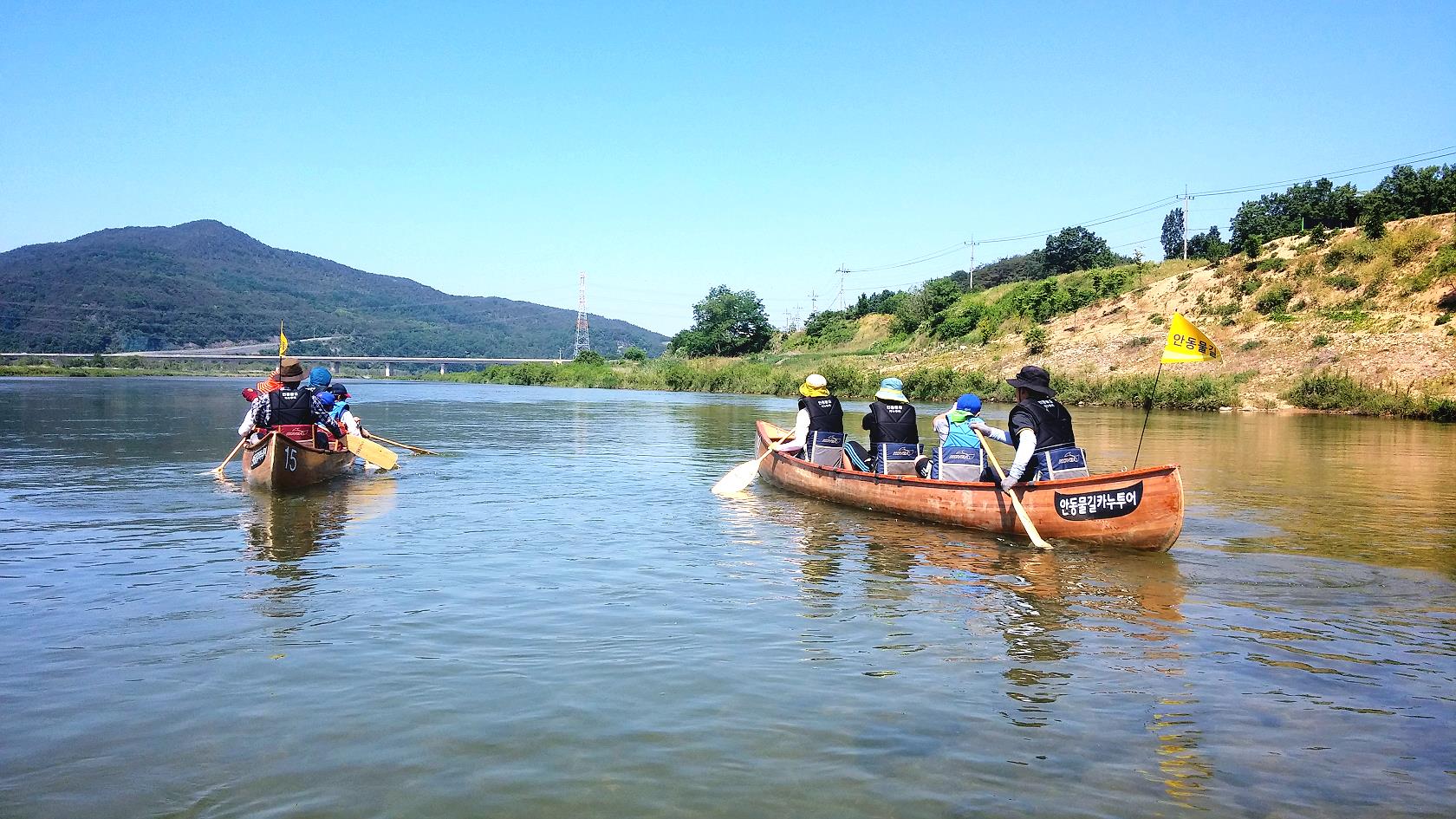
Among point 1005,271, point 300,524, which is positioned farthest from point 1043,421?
point 1005,271

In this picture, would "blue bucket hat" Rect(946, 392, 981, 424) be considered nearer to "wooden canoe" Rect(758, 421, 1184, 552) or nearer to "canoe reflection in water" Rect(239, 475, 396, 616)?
"wooden canoe" Rect(758, 421, 1184, 552)

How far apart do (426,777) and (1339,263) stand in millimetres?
55451

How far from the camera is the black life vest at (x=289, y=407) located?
1623 cm

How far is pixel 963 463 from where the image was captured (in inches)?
511

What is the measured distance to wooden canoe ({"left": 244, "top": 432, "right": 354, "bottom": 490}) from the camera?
15.1 metres

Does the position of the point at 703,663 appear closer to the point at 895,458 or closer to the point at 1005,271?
the point at 895,458

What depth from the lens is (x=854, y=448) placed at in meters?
16.2

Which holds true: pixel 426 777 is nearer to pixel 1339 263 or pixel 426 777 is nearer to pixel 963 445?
pixel 963 445

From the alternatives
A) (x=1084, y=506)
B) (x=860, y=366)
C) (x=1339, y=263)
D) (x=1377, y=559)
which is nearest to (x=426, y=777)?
(x=1084, y=506)

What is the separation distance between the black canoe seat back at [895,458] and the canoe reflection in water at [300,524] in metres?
7.11

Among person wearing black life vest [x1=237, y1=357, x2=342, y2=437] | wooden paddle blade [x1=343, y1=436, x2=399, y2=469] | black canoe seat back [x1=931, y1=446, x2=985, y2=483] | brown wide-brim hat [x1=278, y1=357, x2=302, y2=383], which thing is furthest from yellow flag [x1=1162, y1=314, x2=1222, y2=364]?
wooden paddle blade [x1=343, y1=436, x2=399, y2=469]

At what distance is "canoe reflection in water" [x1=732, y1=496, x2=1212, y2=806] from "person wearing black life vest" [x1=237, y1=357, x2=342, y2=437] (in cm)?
888

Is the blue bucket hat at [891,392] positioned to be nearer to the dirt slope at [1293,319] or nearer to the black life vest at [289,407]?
the black life vest at [289,407]

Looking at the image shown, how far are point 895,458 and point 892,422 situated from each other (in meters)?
0.53
